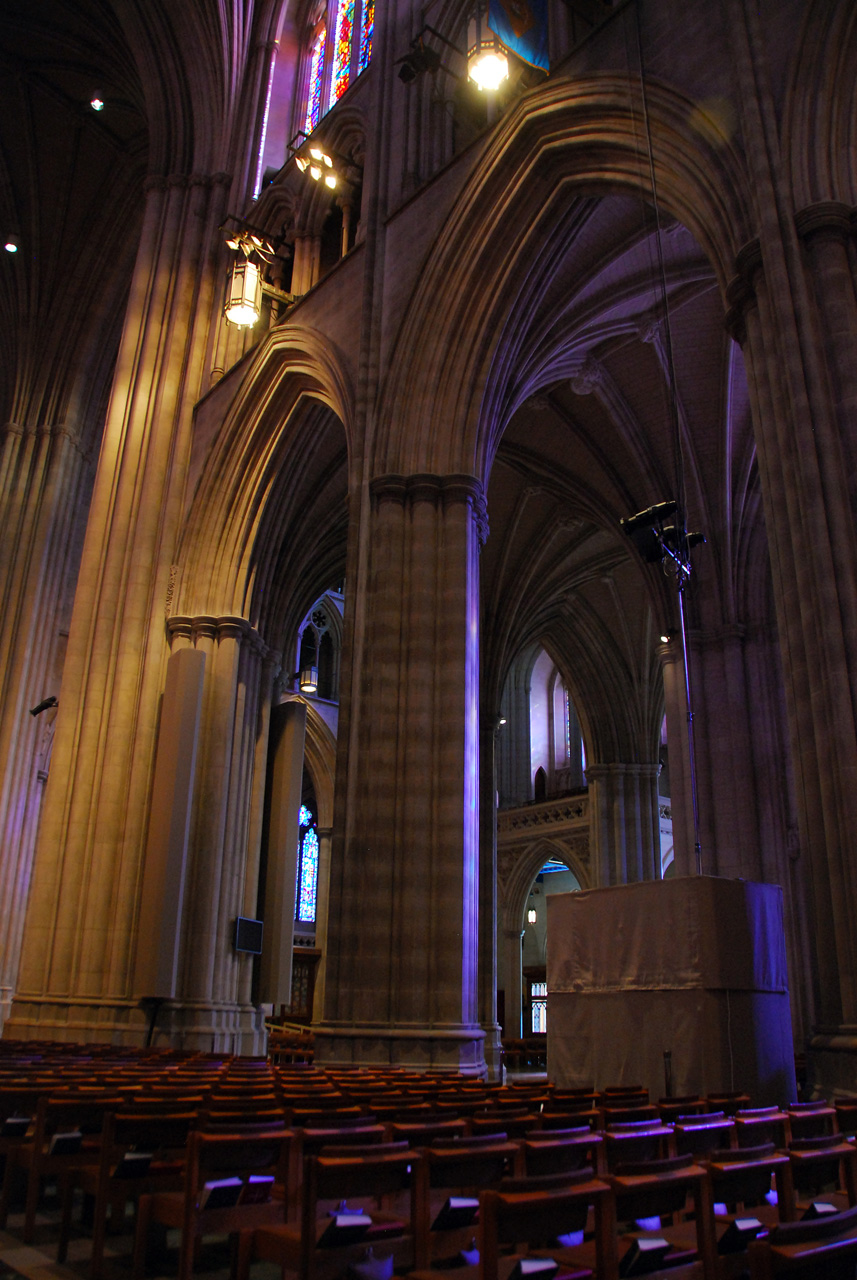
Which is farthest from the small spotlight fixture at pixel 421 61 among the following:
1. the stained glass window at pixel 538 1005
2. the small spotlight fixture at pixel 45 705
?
the stained glass window at pixel 538 1005

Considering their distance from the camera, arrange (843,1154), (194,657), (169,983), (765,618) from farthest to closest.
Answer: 1. (765,618)
2. (194,657)
3. (169,983)
4. (843,1154)

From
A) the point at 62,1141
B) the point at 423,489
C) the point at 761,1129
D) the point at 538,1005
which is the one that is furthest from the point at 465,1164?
the point at 538,1005

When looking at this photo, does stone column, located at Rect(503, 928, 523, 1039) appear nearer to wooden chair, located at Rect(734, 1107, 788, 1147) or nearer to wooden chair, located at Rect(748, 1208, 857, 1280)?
wooden chair, located at Rect(734, 1107, 788, 1147)

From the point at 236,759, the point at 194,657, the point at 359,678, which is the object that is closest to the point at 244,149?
the point at 194,657

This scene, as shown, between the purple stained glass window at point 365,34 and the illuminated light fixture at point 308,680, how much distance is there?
11.2 metres

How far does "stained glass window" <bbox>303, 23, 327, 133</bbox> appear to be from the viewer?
55.0 ft

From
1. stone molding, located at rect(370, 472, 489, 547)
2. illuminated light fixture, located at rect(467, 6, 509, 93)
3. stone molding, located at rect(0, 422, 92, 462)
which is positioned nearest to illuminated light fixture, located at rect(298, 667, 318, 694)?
stone molding, located at rect(0, 422, 92, 462)

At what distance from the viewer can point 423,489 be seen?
1009 centimetres

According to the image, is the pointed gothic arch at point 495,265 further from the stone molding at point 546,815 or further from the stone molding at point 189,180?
the stone molding at point 546,815

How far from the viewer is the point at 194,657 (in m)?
12.7

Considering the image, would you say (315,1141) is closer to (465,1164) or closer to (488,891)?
(465,1164)

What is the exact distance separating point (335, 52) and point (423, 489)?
10632 mm

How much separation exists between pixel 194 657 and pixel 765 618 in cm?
798

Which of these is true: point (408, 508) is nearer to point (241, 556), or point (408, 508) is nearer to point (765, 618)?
point (241, 556)
